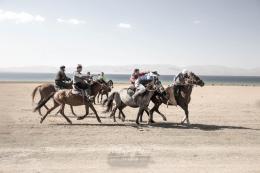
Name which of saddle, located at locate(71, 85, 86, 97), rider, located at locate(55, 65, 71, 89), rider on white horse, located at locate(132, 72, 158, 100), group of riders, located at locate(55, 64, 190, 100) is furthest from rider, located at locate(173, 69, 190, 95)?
rider, located at locate(55, 65, 71, 89)

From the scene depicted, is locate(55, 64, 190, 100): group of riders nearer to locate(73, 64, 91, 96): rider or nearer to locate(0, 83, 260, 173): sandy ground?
locate(73, 64, 91, 96): rider

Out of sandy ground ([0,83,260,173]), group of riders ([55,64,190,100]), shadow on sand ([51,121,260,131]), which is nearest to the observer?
sandy ground ([0,83,260,173])

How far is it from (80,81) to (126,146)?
5.54 metres

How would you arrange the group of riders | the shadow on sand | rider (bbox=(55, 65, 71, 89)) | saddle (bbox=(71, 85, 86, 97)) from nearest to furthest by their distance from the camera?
the shadow on sand
the group of riders
saddle (bbox=(71, 85, 86, 97))
rider (bbox=(55, 65, 71, 89))

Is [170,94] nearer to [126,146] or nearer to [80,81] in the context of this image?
[80,81]

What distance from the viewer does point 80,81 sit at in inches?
658

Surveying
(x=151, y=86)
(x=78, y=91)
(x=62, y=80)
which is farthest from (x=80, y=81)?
(x=151, y=86)

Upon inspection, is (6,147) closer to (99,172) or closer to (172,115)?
(99,172)

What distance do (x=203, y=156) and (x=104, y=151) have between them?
2.68m

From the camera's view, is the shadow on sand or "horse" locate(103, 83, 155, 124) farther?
"horse" locate(103, 83, 155, 124)

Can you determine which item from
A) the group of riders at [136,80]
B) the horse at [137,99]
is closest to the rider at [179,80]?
the group of riders at [136,80]

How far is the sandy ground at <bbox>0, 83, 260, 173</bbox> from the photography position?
9641 mm

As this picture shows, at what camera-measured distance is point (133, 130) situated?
15.0m

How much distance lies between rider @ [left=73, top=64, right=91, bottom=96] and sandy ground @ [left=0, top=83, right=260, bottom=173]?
4.73 ft
